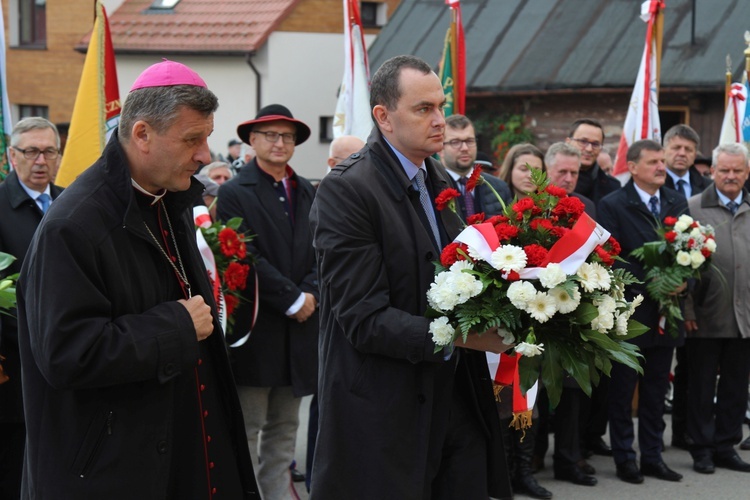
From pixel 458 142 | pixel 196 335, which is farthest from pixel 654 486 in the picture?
pixel 196 335

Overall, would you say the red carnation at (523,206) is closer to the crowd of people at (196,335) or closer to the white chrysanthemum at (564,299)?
the crowd of people at (196,335)

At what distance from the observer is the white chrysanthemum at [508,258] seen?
3896 mm

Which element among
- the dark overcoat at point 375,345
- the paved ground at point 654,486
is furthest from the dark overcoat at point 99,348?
the paved ground at point 654,486

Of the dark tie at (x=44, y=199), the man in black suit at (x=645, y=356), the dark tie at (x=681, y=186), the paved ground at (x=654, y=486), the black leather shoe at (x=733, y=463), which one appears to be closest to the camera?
the dark tie at (x=44, y=199)

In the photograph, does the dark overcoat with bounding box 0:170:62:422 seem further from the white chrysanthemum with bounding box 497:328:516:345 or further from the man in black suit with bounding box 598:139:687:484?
the man in black suit with bounding box 598:139:687:484

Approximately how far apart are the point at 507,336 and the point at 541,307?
0.53 ft

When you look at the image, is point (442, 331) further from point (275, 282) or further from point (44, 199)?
point (44, 199)

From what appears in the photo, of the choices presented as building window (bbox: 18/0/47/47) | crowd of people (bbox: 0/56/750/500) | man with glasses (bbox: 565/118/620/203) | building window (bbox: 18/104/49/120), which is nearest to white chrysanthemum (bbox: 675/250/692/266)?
man with glasses (bbox: 565/118/620/203)

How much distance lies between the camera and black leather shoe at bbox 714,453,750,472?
861 cm

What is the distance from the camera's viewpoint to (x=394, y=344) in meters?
3.99

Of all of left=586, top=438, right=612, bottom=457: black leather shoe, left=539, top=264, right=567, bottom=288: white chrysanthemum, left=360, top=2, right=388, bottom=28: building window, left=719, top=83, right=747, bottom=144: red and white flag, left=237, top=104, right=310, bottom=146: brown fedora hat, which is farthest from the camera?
left=360, top=2, right=388, bottom=28: building window

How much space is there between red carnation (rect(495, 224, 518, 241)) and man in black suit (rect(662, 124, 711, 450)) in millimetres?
5284

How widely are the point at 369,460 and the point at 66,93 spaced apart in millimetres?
28753

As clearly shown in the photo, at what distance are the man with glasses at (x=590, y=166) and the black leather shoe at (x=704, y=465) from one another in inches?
90.7
